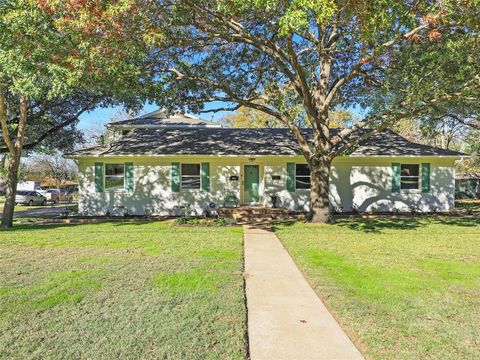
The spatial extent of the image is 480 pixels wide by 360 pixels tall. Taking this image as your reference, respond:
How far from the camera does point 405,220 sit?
13680mm

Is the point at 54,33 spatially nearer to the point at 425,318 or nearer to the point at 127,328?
the point at 127,328

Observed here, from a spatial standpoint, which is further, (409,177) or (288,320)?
(409,177)

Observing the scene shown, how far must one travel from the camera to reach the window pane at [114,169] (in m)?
15.6

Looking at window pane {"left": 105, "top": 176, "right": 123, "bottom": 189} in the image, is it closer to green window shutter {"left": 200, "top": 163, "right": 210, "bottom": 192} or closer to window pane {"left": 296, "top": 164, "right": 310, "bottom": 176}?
green window shutter {"left": 200, "top": 163, "right": 210, "bottom": 192}

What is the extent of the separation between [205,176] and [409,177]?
955 centimetres

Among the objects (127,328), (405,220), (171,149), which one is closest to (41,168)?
(171,149)

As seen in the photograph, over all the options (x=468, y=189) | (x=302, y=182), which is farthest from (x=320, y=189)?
(x=468, y=189)

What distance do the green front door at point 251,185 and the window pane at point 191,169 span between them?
224 cm

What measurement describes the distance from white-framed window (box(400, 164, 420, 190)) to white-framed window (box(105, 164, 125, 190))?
13.0 metres

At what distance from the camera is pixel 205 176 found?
15.7 m

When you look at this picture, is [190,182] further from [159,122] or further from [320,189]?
[159,122]

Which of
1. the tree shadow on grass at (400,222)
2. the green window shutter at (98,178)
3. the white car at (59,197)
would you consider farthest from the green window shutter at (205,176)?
the white car at (59,197)

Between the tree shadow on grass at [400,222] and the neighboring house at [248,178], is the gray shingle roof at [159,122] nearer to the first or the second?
the neighboring house at [248,178]

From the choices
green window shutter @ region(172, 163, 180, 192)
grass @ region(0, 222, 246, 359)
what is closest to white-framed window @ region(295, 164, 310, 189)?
green window shutter @ region(172, 163, 180, 192)
